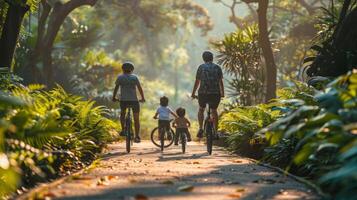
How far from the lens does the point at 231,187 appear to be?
24.0 ft

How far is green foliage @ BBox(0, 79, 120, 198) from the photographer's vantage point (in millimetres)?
6242

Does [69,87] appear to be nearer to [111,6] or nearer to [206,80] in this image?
[111,6]

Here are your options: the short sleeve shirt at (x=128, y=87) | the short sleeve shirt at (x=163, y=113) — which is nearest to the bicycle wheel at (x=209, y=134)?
the short sleeve shirt at (x=128, y=87)

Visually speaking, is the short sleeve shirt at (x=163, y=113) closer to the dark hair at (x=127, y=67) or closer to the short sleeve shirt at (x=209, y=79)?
the dark hair at (x=127, y=67)

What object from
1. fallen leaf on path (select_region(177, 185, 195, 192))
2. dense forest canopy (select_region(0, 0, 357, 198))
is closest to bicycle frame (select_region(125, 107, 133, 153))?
dense forest canopy (select_region(0, 0, 357, 198))

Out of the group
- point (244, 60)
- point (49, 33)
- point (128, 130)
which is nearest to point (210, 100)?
point (128, 130)

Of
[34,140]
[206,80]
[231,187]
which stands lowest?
[231,187]

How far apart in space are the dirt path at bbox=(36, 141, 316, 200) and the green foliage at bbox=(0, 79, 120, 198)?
1.40 feet

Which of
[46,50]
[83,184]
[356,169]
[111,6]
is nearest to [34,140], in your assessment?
[83,184]

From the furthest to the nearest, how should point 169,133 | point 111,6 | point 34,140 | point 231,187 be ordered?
1. point 111,6
2. point 169,133
3. point 34,140
4. point 231,187

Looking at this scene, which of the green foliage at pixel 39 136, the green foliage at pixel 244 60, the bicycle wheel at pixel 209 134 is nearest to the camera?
the green foliage at pixel 39 136

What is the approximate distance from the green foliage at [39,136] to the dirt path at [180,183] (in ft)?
1.40

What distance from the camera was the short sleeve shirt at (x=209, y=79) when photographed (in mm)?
13672

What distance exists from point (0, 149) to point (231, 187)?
2622 millimetres
